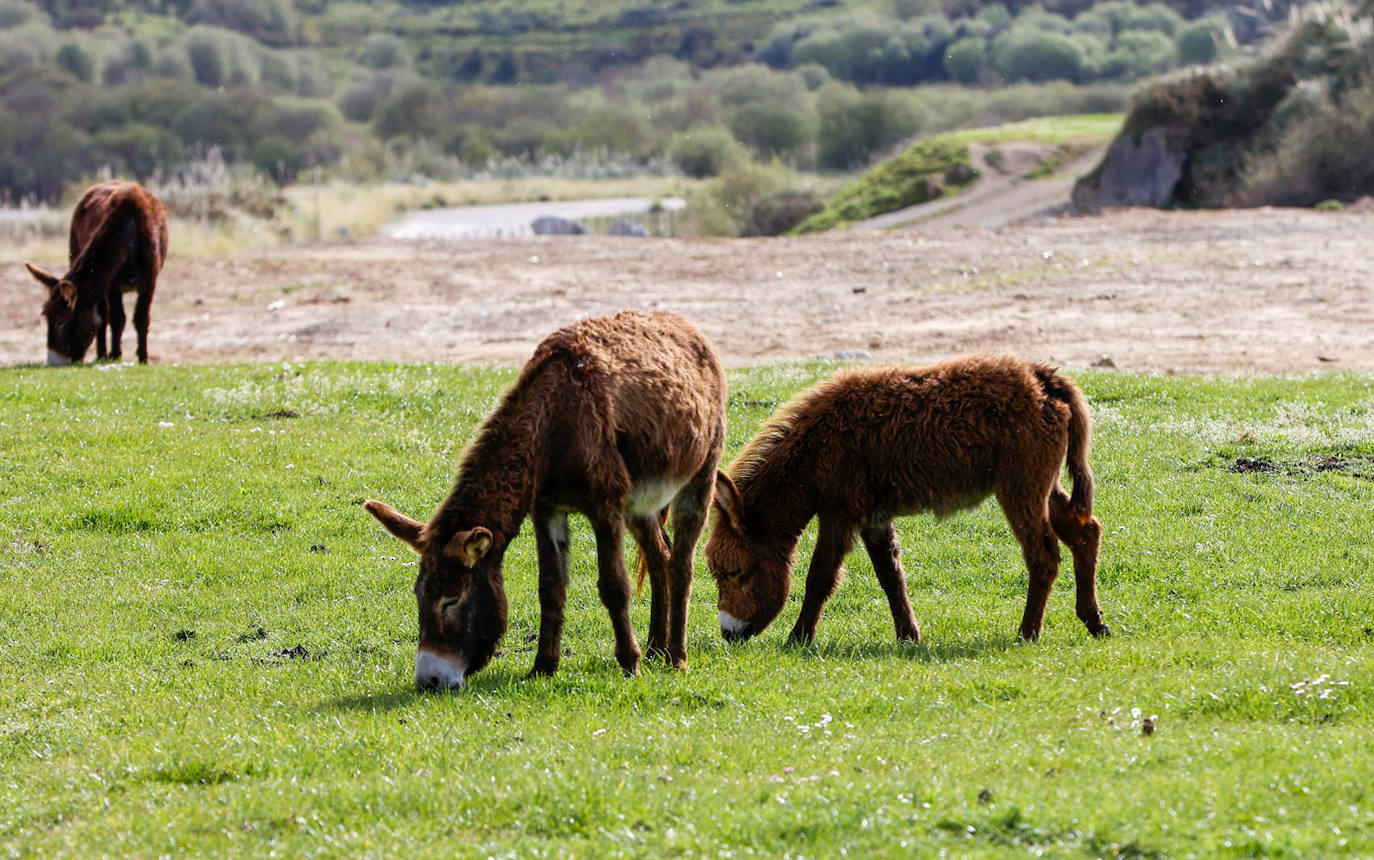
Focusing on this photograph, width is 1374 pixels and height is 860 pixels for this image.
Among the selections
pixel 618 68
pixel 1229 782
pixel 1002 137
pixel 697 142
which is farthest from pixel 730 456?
pixel 618 68

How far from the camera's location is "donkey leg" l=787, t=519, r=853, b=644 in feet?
26.5

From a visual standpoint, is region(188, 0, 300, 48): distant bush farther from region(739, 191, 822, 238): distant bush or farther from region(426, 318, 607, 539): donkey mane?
region(426, 318, 607, 539): donkey mane

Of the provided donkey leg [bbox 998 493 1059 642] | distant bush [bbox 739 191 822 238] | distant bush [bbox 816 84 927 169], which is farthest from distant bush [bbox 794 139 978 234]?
donkey leg [bbox 998 493 1059 642]

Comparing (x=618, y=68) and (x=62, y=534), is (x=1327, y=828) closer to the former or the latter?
(x=62, y=534)

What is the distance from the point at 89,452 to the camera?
12.4 meters

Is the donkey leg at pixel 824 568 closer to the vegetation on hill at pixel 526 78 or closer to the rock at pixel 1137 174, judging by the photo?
the rock at pixel 1137 174

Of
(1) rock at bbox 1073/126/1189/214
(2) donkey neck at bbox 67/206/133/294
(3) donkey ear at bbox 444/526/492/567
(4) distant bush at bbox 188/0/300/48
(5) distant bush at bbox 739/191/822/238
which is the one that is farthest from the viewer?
(4) distant bush at bbox 188/0/300/48

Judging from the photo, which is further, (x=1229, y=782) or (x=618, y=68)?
(x=618, y=68)

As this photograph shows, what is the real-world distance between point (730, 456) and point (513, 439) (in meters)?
5.14

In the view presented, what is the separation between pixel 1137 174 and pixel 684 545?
28.1 m

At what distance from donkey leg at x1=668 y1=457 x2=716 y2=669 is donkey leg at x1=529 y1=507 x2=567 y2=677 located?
0.69 m

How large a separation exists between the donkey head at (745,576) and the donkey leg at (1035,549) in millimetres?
1415

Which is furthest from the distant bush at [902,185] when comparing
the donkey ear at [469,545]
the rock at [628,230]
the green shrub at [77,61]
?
the green shrub at [77,61]

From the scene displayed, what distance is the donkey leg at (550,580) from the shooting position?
7.14 meters
